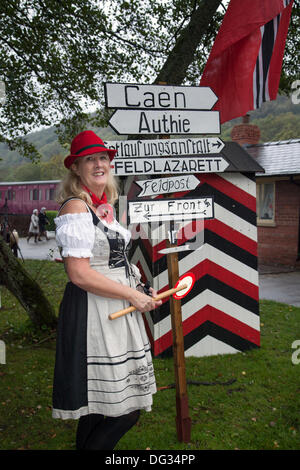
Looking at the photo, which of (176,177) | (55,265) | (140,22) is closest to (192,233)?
(176,177)

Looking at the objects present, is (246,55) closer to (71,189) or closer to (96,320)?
(71,189)

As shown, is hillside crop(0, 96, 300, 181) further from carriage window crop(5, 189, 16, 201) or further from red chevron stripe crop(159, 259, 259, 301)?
red chevron stripe crop(159, 259, 259, 301)

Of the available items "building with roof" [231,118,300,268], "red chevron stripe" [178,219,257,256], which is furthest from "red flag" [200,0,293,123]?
"building with roof" [231,118,300,268]

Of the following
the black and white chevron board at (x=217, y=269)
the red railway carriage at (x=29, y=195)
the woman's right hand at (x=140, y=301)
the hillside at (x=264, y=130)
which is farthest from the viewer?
the hillside at (x=264, y=130)

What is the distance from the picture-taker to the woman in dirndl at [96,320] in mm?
2049

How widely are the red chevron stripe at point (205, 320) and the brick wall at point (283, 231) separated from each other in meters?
9.25

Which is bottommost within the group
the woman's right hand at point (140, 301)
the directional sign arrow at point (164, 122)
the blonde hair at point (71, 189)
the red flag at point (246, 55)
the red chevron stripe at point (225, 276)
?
the red chevron stripe at point (225, 276)

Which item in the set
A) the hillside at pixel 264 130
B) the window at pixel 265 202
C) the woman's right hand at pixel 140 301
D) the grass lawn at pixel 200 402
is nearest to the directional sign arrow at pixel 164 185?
the woman's right hand at pixel 140 301

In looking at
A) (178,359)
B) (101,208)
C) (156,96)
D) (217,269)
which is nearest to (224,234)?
(217,269)

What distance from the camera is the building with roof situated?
1291 cm

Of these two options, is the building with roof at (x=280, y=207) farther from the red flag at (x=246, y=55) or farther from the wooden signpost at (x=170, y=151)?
the wooden signpost at (x=170, y=151)

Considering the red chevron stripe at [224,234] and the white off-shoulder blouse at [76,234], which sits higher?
the white off-shoulder blouse at [76,234]

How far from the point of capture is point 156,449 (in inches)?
110

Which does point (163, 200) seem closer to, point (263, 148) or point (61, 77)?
point (61, 77)
